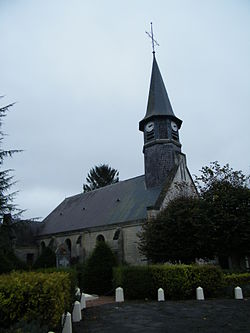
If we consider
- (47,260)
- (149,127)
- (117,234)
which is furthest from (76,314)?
(149,127)

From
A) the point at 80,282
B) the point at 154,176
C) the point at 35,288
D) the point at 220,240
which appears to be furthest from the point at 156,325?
the point at 154,176

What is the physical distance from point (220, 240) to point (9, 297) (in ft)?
39.8

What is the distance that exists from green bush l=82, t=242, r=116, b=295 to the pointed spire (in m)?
12.0

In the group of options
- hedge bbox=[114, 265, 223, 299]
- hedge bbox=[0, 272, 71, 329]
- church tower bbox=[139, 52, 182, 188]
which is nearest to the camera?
hedge bbox=[0, 272, 71, 329]

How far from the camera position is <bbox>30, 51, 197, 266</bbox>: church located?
2223cm

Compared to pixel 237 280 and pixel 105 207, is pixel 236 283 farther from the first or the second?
pixel 105 207

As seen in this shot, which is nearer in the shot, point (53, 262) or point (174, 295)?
point (174, 295)

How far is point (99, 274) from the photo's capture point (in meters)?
15.8

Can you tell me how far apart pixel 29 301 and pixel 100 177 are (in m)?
41.3

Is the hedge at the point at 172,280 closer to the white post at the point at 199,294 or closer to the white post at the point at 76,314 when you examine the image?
the white post at the point at 199,294

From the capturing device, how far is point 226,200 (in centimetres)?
1579

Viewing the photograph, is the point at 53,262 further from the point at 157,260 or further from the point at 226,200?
the point at 226,200

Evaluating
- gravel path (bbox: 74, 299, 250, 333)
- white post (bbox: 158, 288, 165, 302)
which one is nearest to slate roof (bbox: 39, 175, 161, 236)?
white post (bbox: 158, 288, 165, 302)

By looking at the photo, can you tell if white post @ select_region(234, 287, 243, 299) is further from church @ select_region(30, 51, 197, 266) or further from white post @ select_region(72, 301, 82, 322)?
church @ select_region(30, 51, 197, 266)
